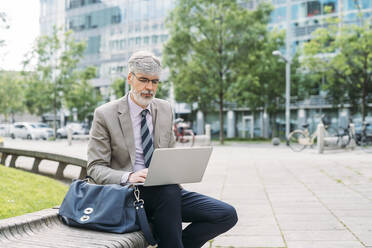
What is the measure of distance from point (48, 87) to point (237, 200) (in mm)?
30560

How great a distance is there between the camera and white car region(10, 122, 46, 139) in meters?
36.4

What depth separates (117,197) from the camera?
103 inches

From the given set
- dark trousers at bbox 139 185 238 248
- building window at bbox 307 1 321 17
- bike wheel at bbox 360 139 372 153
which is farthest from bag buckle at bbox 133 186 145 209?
building window at bbox 307 1 321 17

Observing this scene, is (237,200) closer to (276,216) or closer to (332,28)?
(276,216)

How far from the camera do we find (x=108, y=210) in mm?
2578

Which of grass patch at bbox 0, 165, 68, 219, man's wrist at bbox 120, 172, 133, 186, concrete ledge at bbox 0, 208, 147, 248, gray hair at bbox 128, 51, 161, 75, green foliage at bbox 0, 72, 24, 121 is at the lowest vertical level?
grass patch at bbox 0, 165, 68, 219

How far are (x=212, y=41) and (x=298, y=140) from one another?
9962 mm

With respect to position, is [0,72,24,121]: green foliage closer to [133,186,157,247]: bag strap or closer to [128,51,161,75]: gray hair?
[128,51,161,75]: gray hair

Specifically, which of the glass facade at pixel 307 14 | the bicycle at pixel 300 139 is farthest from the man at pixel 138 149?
the glass facade at pixel 307 14

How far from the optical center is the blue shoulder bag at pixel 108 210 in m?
2.58

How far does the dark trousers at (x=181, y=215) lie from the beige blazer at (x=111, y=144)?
26 cm

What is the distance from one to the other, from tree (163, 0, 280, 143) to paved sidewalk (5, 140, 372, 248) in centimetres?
1559

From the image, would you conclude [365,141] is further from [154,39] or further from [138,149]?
[154,39]

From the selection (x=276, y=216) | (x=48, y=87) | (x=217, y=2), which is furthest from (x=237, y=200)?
(x=48, y=87)
